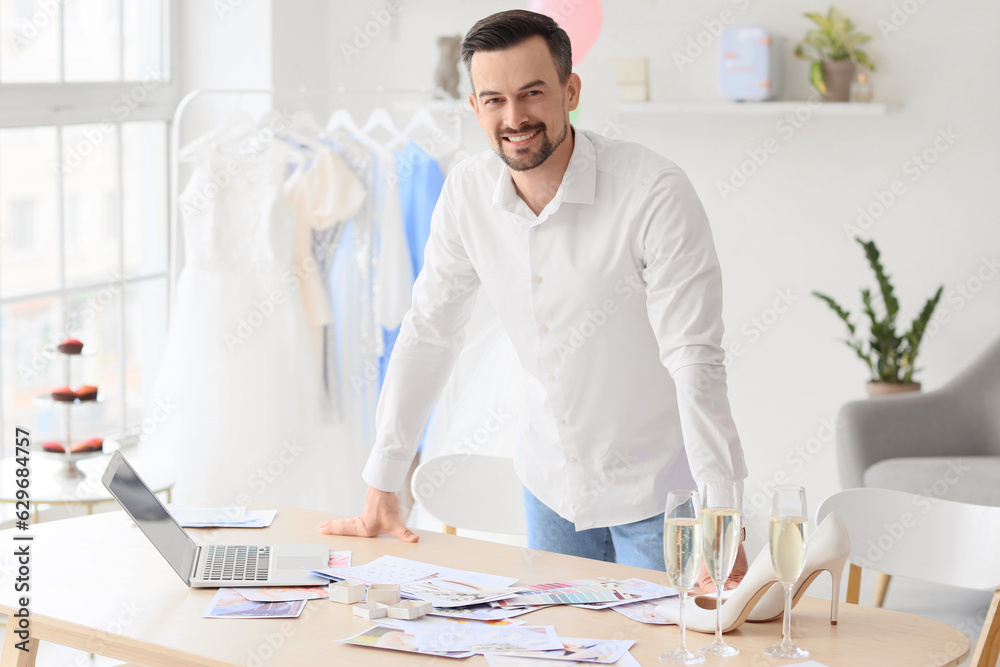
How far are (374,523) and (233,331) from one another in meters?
1.70

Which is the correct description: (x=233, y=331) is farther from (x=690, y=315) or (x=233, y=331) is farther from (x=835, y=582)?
(x=835, y=582)

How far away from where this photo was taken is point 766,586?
143cm

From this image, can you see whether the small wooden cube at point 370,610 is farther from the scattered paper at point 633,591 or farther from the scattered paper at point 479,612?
the scattered paper at point 633,591

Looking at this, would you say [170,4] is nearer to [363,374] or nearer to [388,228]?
[388,228]

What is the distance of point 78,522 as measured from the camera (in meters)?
1.94

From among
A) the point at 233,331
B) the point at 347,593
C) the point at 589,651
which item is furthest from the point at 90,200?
the point at 589,651

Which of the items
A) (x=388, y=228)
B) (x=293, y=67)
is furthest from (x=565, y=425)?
(x=293, y=67)

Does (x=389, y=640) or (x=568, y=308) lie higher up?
(x=568, y=308)

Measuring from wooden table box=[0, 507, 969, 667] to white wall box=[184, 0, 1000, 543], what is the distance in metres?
2.80

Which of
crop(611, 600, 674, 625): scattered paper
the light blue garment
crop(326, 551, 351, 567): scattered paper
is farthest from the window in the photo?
crop(611, 600, 674, 625): scattered paper

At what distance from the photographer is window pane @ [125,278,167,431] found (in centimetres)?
431

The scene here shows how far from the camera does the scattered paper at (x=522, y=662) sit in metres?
1.32

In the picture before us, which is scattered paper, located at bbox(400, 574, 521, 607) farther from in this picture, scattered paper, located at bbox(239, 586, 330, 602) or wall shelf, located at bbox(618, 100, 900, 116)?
wall shelf, located at bbox(618, 100, 900, 116)

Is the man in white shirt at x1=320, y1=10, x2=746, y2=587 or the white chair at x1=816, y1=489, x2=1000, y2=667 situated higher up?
the man in white shirt at x1=320, y1=10, x2=746, y2=587
